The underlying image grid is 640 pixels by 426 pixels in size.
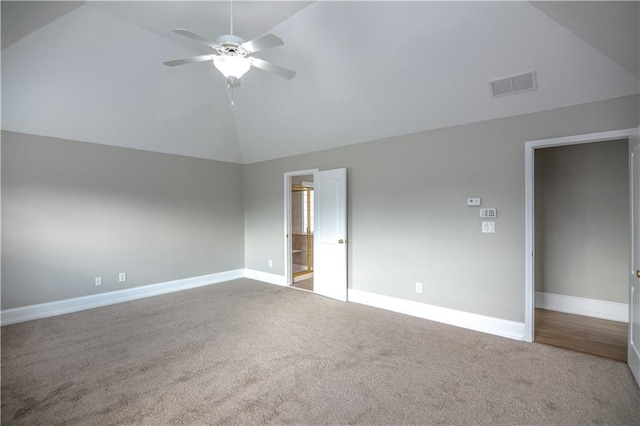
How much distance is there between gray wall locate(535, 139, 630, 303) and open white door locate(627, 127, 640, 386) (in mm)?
1579

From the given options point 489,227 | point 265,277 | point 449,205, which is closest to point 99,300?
point 265,277

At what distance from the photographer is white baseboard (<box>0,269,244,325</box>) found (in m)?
3.88

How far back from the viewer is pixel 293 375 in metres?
2.61

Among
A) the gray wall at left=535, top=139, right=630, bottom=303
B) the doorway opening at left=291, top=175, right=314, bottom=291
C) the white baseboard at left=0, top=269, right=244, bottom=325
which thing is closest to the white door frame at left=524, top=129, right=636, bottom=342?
the gray wall at left=535, top=139, right=630, bottom=303

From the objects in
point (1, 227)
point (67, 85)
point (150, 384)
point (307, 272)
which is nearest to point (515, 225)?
point (150, 384)

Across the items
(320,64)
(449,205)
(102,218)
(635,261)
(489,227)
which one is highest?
(320,64)

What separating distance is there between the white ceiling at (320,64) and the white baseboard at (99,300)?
92.3 inches

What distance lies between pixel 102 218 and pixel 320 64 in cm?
397

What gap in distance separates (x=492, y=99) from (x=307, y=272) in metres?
4.86

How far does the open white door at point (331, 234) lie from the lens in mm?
4762

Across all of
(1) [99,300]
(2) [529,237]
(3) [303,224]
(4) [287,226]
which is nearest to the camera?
(2) [529,237]

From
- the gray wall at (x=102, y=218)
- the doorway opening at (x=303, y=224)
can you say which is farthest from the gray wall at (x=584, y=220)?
the gray wall at (x=102, y=218)

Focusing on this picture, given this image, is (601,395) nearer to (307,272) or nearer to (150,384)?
(150,384)

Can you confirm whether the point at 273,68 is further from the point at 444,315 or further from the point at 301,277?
the point at 301,277
